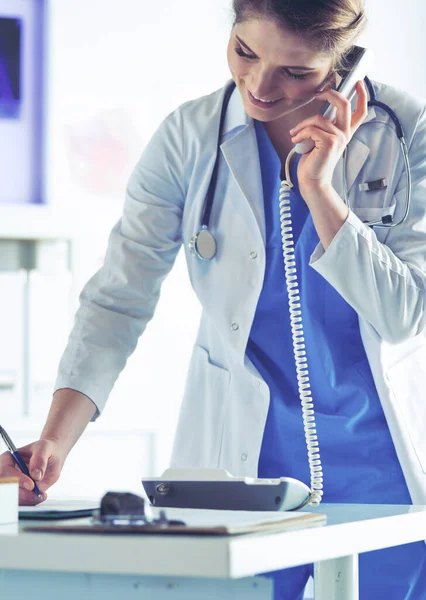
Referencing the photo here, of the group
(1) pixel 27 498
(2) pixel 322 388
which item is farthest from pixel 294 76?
(1) pixel 27 498

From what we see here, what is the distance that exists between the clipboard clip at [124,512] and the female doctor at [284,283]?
0.41 m

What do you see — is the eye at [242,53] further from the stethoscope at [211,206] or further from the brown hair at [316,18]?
the stethoscope at [211,206]

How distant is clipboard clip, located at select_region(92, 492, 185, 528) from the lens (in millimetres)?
716

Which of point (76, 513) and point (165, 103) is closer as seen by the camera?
point (76, 513)

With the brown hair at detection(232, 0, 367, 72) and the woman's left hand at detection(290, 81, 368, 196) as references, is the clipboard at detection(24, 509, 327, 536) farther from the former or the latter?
the brown hair at detection(232, 0, 367, 72)

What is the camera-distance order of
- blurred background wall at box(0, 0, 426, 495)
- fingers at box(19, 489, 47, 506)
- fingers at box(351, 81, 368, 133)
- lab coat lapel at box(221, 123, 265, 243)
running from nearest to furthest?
fingers at box(19, 489, 47, 506) → fingers at box(351, 81, 368, 133) → lab coat lapel at box(221, 123, 265, 243) → blurred background wall at box(0, 0, 426, 495)

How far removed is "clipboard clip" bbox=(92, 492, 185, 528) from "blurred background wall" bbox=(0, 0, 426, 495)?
1.95m

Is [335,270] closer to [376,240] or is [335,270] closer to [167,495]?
[376,240]

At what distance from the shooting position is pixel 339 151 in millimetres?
1255

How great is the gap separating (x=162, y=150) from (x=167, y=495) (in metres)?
0.65

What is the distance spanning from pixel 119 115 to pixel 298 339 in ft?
6.37

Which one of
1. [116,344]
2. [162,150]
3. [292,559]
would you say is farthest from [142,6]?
[292,559]

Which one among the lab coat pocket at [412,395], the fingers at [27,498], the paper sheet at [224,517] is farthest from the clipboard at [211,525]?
the lab coat pocket at [412,395]

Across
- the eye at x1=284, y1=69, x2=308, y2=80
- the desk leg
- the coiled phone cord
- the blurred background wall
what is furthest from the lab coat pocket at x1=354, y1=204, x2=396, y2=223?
the blurred background wall
